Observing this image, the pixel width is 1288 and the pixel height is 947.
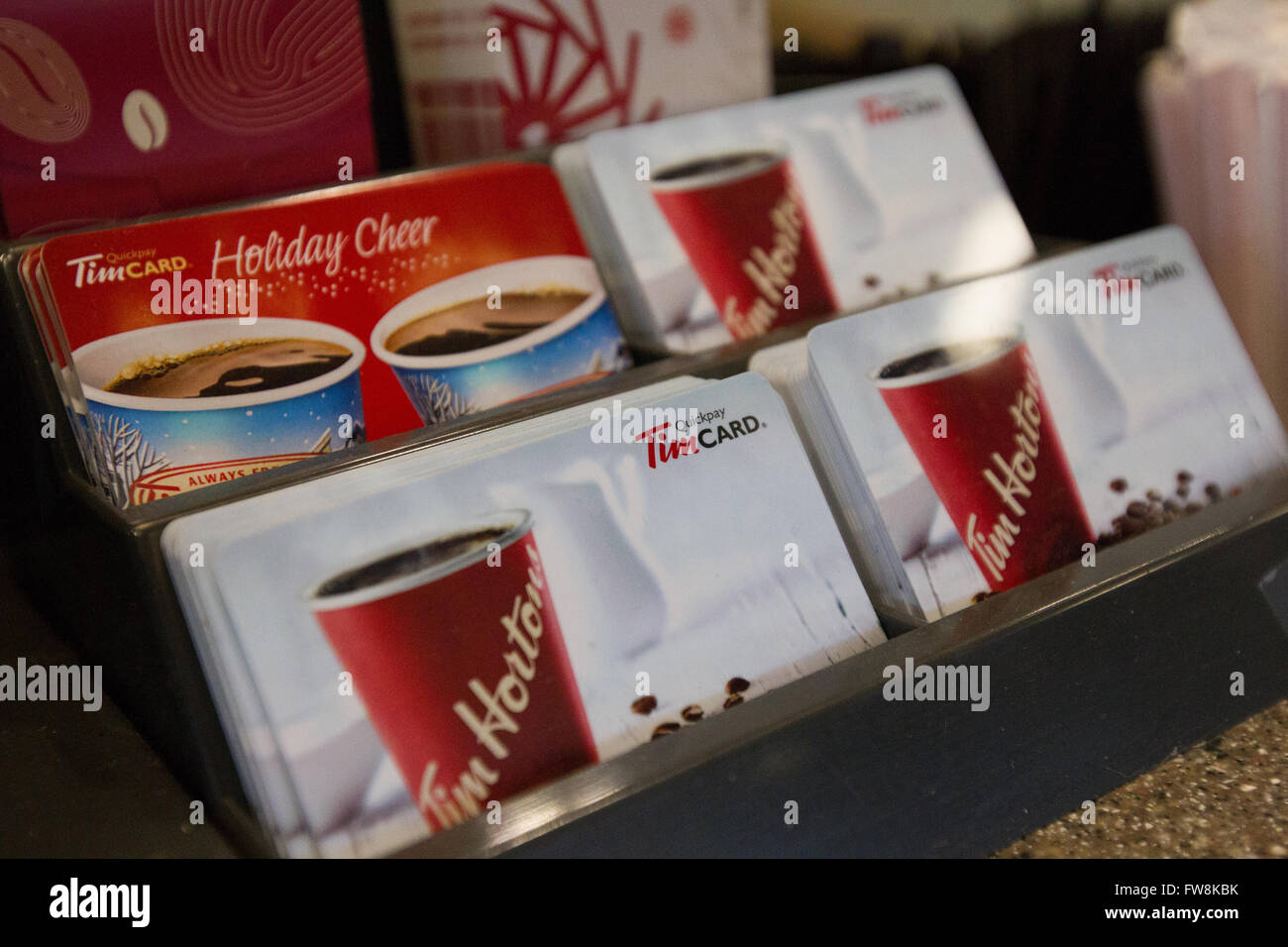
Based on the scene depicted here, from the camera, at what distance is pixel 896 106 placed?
131cm

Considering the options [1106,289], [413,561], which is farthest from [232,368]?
[1106,289]

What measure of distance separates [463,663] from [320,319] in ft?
1.25

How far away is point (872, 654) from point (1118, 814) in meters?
0.24

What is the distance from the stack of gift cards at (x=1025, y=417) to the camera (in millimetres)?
907

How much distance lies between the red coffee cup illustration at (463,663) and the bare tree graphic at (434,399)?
25 centimetres

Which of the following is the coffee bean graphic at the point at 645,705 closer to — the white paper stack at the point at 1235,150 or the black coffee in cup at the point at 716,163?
the black coffee in cup at the point at 716,163

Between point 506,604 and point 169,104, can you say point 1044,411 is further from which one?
point 169,104

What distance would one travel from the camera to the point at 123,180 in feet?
3.22

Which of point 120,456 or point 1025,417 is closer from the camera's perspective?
point 120,456

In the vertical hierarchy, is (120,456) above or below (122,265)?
below

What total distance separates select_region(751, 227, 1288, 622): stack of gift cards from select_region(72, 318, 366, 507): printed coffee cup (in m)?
0.38

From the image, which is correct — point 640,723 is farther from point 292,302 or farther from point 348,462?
point 292,302

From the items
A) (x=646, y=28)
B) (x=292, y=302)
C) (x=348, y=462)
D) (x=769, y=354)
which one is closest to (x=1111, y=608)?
(x=769, y=354)

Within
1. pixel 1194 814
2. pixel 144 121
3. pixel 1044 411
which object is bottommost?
pixel 1194 814
